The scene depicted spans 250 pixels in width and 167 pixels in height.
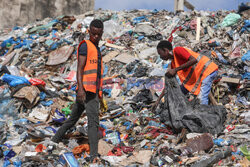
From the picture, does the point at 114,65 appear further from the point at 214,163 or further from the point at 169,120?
the point at 214,163

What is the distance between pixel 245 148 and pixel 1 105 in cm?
447

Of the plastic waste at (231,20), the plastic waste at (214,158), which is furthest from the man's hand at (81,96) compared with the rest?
the plastic waste at (231,20)

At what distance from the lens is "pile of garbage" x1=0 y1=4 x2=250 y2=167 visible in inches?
119

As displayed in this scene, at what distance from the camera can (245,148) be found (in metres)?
2.67

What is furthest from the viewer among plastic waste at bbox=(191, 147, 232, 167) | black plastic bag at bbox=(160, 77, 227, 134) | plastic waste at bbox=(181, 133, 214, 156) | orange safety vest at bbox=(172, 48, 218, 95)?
orange safety vest at bbox=(172, 48, 218, 95)

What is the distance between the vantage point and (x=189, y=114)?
344 cm

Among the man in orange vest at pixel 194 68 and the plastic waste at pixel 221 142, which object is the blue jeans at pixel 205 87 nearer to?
the man in orange vest at pixel 194 68

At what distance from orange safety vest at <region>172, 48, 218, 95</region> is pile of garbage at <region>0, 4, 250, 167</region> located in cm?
28

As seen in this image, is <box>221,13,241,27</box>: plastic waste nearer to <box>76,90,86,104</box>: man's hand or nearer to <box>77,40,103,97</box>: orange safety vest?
<box>77,40,103,97</box>: orange safety vest

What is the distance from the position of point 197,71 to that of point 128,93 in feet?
7.34

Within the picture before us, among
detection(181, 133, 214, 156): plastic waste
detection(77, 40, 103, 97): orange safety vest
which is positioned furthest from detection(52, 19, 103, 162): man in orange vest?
detection(181, 133, 214, 156): plastic waste

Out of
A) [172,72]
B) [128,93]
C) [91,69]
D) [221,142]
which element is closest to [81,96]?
[91,69]

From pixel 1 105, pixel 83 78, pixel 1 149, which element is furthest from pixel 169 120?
pixel 1 105

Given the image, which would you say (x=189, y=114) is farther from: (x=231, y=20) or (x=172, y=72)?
(x=231, y=20)
